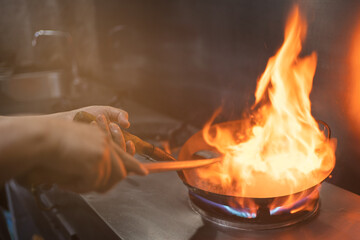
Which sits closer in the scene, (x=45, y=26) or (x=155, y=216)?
(x=155, y=216)

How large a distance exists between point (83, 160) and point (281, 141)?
0.83m

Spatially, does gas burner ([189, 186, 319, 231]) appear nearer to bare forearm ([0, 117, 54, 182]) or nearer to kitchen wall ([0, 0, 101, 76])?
bare forearm ([0, 117, 54, 182])

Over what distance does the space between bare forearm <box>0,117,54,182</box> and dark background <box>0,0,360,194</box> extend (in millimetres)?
1017

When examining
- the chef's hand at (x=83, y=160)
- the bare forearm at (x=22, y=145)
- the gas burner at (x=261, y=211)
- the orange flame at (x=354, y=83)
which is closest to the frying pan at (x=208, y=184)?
the gas burner at (x=261, y=211)

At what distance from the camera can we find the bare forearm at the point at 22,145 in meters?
0.63

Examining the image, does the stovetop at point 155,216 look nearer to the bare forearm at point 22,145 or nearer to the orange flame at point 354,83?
the orange flame at point 354,83

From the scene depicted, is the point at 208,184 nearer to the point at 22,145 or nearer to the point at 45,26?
the point at 22,145

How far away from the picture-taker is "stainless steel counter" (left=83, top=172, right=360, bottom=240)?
0.99 m

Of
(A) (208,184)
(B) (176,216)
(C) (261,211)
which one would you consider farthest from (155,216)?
(C) (261,211)

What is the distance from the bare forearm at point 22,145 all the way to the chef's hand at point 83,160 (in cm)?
1

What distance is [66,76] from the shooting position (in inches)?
107

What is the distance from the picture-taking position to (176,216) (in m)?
1.10

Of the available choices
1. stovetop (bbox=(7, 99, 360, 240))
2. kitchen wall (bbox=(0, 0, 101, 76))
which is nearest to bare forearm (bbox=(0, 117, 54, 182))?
stovetop (bbox=(7, 99, 360, 240))

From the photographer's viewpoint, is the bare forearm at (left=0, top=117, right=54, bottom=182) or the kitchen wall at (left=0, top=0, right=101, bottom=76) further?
the kitchen wall at (left=0, top=0, right=101, bottom=76)
